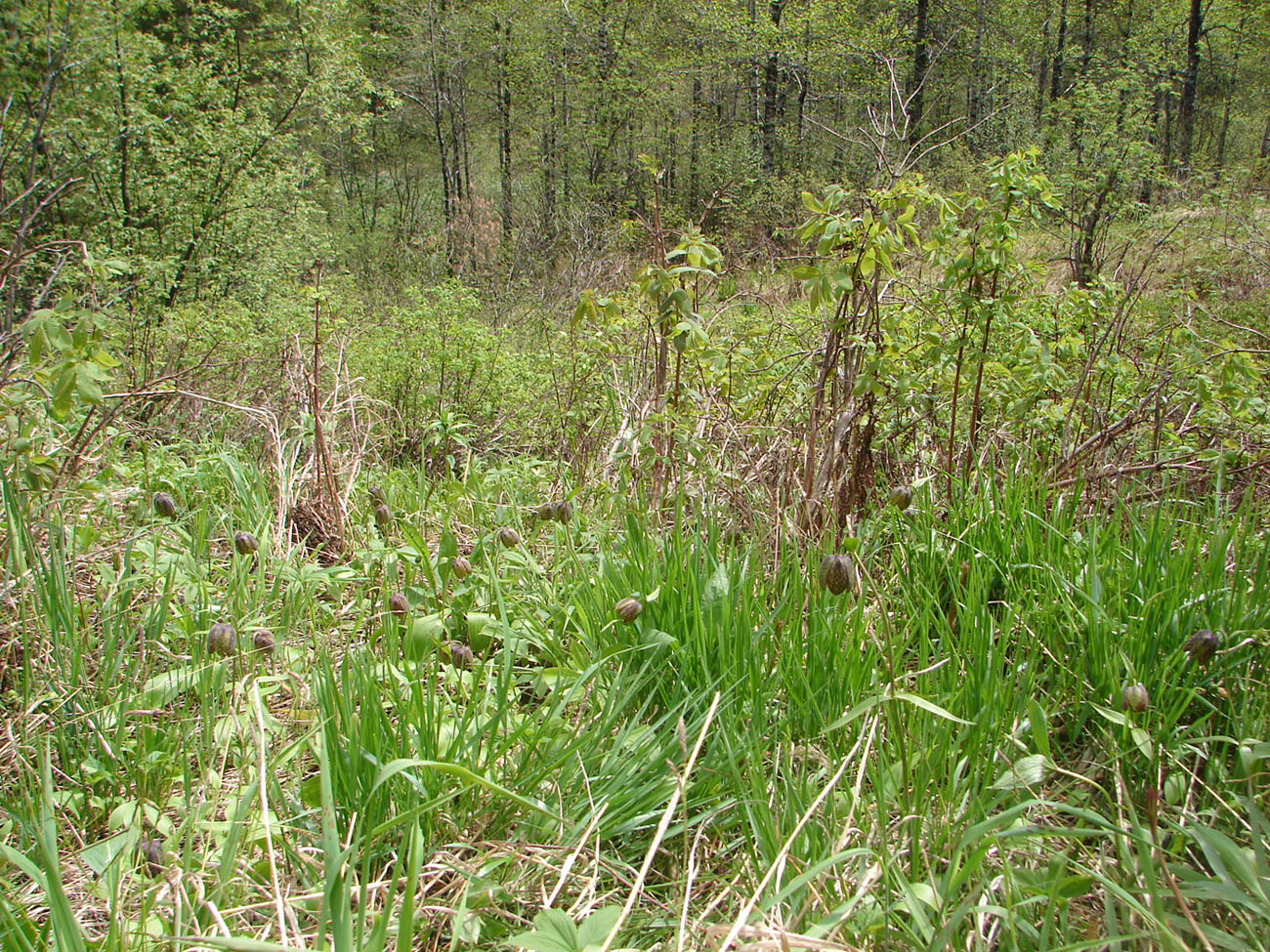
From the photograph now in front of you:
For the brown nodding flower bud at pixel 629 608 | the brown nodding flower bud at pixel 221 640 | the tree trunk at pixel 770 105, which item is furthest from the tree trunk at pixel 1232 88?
the brown nodding flower bud at pixel 221 640

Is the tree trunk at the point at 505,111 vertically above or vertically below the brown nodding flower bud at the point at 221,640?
above

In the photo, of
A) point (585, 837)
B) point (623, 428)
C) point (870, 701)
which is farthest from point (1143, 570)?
point (623, 428)

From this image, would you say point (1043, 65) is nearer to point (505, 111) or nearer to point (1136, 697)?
point (505, 111)

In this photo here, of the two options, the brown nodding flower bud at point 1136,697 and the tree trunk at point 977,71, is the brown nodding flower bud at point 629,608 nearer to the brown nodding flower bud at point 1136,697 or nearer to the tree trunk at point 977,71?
the brown nodding flower bud at point 1136,697

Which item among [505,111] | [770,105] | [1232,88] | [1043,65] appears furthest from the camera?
[1232,88]

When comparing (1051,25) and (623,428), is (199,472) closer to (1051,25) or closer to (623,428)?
(623,428)

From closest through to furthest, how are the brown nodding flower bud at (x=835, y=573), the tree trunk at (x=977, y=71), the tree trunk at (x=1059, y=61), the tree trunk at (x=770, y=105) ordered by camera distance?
the brown nodding flower bud at (x=835, y=573), the tree trunk at (x=770, y=105), the tree trunk at (x=977, y=71), the tree trunk at (x=1059, y=61)

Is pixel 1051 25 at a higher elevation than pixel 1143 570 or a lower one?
higher

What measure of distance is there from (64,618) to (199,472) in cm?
146

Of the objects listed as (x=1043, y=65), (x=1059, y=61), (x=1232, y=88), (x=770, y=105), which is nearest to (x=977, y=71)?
(x=1059, y=61)

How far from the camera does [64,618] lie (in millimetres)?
1910

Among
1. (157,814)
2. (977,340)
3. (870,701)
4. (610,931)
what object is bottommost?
(157,814)

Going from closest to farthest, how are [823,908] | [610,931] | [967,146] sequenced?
[610,931] < [823,908] < [967,146]

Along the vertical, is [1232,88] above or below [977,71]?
above
